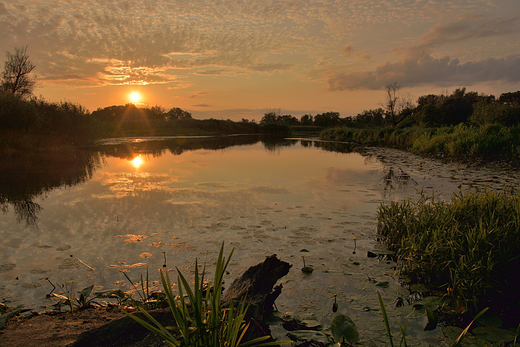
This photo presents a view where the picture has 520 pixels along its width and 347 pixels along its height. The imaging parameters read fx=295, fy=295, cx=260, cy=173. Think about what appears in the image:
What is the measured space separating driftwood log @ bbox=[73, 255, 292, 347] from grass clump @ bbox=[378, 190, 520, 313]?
1.83m

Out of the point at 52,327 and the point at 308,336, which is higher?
the point at 52,327

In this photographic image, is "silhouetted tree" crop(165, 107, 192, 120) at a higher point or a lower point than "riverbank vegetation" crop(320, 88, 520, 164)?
higher

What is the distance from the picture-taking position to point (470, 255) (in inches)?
129

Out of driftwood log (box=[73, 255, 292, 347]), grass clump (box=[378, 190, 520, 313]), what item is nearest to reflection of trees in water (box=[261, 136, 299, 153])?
grass clump (box=[378, 190, 520, 313])

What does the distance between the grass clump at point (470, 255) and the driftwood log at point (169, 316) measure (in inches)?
72.2

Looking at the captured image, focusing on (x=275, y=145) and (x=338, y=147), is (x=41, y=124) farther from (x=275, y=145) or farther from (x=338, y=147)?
(x=338, y=147)

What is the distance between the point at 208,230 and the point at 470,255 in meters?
3.93

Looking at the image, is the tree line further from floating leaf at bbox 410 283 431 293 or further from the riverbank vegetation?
floating leaf at bbox 410 283 431 293

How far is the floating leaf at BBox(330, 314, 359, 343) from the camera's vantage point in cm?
238

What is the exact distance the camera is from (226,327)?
1962 millimetres

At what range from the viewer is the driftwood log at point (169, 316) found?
2193mm

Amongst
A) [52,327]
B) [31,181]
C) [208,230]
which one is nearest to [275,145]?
[31,181]

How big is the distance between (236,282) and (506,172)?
12141mm

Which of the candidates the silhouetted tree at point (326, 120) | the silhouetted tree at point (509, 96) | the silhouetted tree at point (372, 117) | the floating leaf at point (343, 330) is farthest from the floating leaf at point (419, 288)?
the silhouetted tree at point (326, 120)
